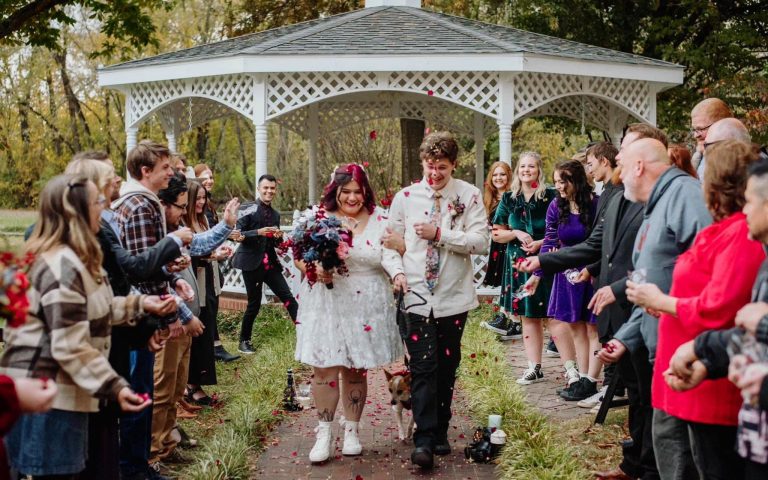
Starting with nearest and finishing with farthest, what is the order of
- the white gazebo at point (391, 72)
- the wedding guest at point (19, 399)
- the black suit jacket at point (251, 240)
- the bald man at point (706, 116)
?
the wedding guest at point (19, 399) → the bald man at point (706, 116) → the black suit jacket at point (251, 240) → the white gazebo at point (391, 72)

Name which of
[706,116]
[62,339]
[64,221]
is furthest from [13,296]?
[706,116]

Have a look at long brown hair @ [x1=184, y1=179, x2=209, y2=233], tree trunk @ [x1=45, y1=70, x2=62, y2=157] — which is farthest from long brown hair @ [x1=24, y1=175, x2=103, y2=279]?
tree trunk @ [x1=45, y1=70, x2=62, y2=157]

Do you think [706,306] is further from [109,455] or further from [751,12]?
[751,12]

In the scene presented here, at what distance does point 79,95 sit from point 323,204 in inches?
1078

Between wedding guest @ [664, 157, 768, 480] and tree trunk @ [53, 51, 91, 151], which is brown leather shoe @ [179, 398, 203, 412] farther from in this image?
tree trunk @ [53, 51, 91, 151]

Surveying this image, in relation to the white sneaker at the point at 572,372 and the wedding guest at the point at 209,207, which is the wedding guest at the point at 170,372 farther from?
the white sneaker at the point at 572,372

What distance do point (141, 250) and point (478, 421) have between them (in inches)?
127

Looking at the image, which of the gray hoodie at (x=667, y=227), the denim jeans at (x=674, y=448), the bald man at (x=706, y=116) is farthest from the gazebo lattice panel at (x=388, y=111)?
the denim jeans at (x=674, y=448)

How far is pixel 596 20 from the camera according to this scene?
2023 cm

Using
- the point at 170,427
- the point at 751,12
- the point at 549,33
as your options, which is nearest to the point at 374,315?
the point at 170,427

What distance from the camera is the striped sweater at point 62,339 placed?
3773mm

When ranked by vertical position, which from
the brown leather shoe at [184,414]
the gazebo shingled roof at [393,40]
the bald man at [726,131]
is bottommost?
the brown leather shoe at [184,414]

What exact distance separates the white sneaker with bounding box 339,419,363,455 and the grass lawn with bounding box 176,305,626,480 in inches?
26.2

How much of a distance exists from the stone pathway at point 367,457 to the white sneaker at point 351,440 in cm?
5
